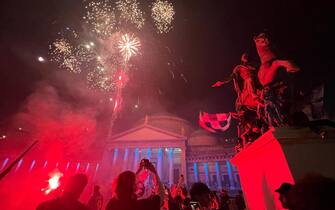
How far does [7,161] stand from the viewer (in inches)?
1277

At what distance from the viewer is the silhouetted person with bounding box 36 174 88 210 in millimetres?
2506

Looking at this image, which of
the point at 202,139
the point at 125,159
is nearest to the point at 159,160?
the point at 125,159

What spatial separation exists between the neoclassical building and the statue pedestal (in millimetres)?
38856

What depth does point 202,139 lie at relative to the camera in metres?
52.6

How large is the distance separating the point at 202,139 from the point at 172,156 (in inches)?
413

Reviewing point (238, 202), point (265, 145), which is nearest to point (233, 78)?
point (265, 145)

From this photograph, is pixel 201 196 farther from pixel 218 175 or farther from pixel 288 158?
pixel 218 175

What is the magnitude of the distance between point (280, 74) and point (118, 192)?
13.2ft

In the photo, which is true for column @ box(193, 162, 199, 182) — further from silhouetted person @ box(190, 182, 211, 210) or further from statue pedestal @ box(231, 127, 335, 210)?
silhouetted person @ box(190, 182, 211, 210)

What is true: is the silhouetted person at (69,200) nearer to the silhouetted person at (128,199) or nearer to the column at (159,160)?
the silhouetted person at (128,199)

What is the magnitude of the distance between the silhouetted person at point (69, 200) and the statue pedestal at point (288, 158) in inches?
123

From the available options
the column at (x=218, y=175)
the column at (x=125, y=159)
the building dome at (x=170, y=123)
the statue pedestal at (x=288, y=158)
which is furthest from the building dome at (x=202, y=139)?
the statue pedestal at (x=288, y=158)

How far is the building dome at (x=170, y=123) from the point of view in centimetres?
5731

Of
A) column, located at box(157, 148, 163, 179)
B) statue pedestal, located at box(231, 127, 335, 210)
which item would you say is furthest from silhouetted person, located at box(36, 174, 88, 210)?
column, located at box(157, 148, 163, 179)
